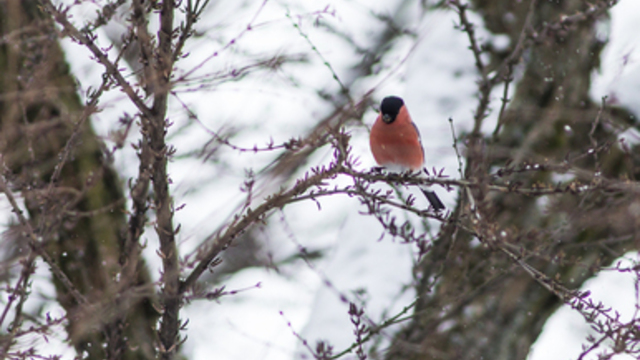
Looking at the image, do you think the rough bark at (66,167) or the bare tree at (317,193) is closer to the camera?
the bare tree at (317,193)

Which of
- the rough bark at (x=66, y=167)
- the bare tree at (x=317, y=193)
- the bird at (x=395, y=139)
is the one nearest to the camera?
the bare tree at (x=317, y=193)

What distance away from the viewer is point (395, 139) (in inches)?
131

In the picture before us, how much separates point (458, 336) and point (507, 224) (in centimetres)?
78

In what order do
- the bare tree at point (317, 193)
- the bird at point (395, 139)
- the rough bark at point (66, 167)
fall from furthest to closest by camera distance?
the bird at point (395, 139), the rough bark at point (66, 167), the bare tree at point (317, 193)

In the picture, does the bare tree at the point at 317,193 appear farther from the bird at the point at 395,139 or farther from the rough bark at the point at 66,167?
the bird at the point at 395,139

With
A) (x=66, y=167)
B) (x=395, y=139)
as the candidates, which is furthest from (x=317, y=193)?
(x=66, y=167)

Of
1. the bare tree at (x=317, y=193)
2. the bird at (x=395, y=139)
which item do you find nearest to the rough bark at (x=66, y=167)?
the bare tree at (x=317, y=193)

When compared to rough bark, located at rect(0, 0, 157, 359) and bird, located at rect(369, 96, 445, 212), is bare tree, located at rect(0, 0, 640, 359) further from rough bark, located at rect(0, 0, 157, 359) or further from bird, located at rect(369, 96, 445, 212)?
bird, located at rect(369, 96, 445, 212)

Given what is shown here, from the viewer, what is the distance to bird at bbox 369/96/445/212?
10.9 feet

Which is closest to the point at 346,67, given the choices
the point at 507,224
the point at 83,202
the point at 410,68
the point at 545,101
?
the point at 410,68

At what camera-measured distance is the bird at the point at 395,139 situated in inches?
131

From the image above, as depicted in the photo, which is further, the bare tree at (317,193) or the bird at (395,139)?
the bird at (395,139)

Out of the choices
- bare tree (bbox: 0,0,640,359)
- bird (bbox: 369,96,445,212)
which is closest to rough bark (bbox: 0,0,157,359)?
bare tree (bbox: 0,0,640,359)

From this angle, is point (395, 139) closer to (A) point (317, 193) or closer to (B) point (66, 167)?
(A) point (317, 193)
